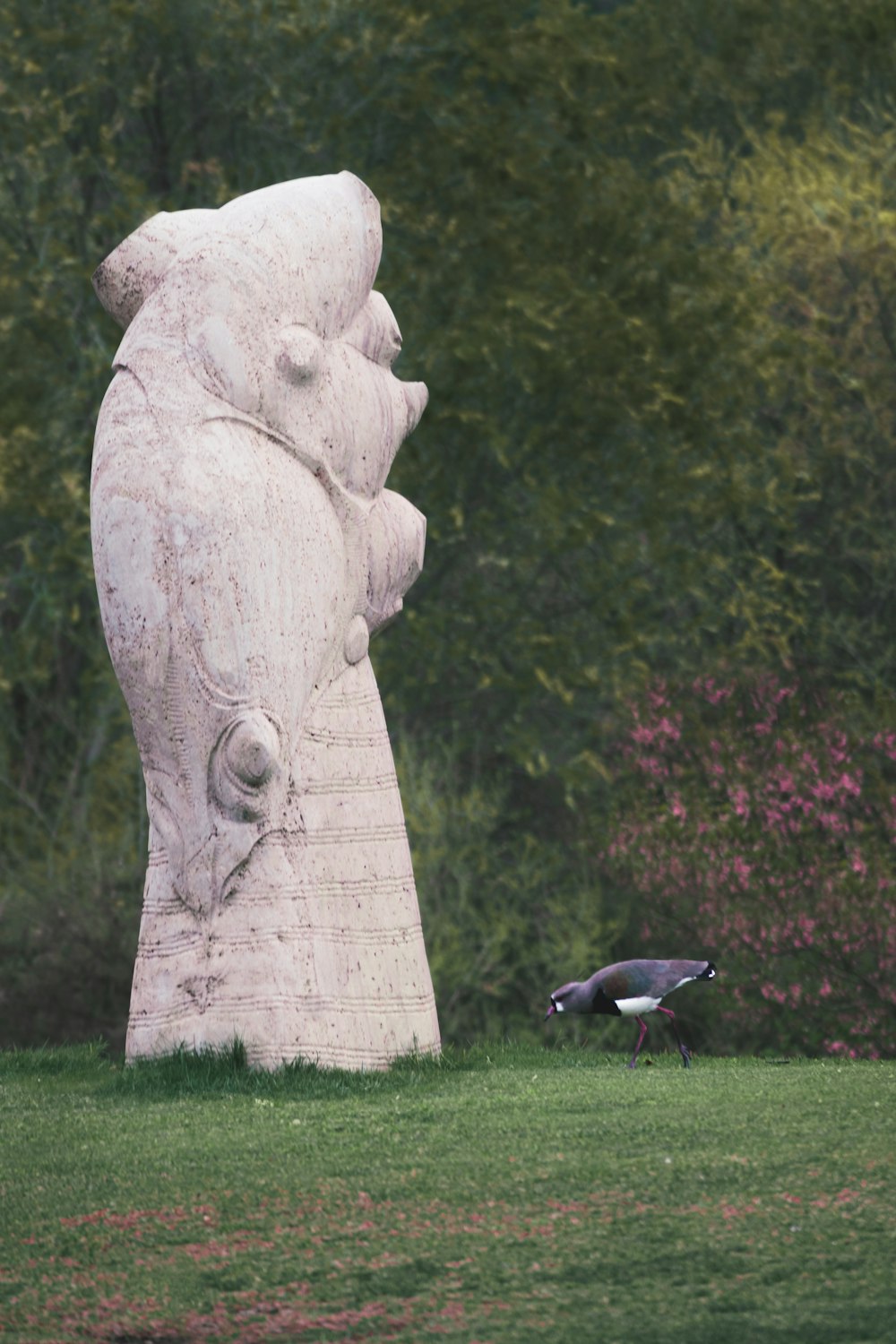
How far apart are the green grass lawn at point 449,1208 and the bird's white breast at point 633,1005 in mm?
265

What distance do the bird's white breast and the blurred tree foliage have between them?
7511 mm

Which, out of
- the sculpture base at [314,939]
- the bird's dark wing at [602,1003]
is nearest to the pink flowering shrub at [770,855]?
the bird's dark wing at [602,1003]

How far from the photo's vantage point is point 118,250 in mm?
9336

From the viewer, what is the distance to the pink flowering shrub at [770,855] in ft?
41.5

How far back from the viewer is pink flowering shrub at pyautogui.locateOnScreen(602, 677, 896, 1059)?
12664mm

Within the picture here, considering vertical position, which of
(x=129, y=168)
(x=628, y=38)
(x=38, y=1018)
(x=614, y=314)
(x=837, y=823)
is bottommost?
(x=38, y=1018)

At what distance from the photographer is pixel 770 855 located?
44.8 feet

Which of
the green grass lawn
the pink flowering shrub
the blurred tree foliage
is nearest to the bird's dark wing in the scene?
the green grass lawn

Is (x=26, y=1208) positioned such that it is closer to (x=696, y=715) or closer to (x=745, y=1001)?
(x=745, y=1001)

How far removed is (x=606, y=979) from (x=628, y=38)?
601 inches

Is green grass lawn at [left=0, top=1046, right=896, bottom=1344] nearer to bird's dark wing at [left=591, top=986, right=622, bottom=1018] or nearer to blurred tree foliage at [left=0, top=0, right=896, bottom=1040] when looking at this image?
bird's dark wing at [left=591, top=986, right=622, bottom=1018]

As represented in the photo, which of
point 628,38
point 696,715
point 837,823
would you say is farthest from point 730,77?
point 837,823

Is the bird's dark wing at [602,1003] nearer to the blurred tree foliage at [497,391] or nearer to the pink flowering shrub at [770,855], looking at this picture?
the pink flowering shrub at [770,855]

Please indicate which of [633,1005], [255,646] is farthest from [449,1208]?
[255,646]
